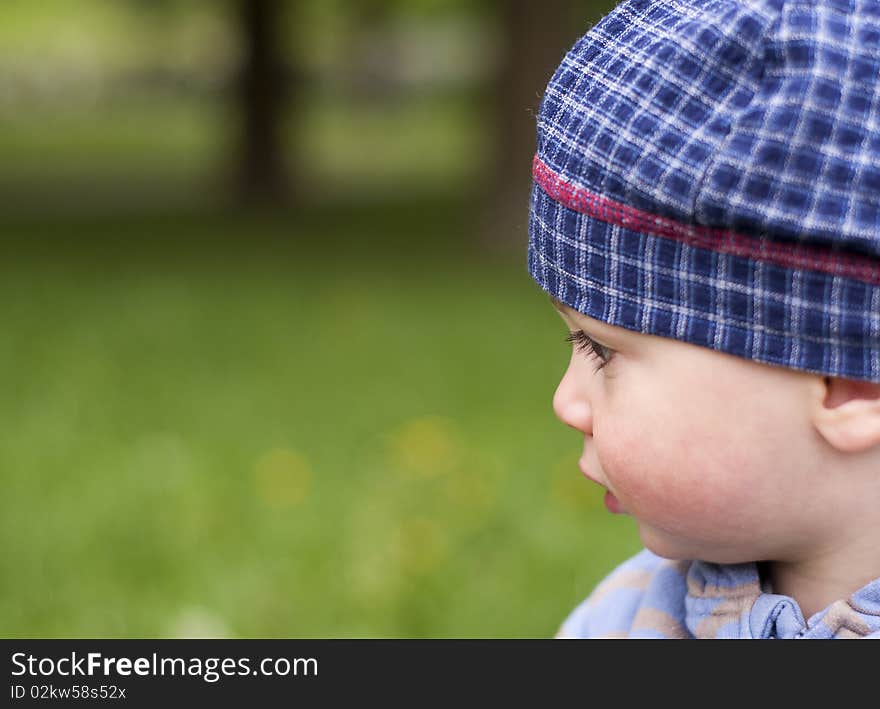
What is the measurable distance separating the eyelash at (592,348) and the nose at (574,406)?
3 centimetres

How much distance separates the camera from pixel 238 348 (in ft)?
19.9

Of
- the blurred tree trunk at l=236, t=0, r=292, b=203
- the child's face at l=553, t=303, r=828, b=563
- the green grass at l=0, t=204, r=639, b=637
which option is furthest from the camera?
the blurred tree trunk at l=236, t=0, r=292, b=203

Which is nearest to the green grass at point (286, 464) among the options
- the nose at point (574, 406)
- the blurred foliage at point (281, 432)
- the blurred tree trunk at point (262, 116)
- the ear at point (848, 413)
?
the blurred foliage at point (281, 432)

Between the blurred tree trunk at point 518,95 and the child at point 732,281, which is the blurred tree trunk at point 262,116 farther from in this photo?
the child at point 732,281

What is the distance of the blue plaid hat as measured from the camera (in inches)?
52.1

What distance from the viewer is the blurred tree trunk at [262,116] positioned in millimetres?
12391

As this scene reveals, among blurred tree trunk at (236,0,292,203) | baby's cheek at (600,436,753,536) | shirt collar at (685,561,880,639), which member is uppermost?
baby's cheek at (600,436,753,536)

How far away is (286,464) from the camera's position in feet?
13.7

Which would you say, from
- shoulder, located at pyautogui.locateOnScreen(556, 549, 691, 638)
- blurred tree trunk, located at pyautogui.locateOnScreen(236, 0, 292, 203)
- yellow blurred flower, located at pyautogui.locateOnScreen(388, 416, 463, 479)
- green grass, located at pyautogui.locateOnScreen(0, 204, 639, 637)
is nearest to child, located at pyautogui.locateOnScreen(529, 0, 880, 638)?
shoulder, located at pyautogui.locateOnScreen(556, 549, 691, 638)

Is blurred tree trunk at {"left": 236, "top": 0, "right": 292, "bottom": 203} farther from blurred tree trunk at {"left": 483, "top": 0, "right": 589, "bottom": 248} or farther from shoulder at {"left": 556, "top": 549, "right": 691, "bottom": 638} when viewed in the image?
shoulder at {"left": 556, "top": 549, "right": 691, "bottom": 638}

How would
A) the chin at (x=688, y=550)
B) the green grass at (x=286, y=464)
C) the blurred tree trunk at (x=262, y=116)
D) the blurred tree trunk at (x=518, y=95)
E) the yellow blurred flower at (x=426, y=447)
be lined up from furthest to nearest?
the blurred tree trunk at (x=262, y=116) → the blurred tree trunk at (x=518, y=95) → the yellow blurred flower at (x=426, y=447) → the green grass at (x=286, y=464) → the chin at (x=688, y=550)

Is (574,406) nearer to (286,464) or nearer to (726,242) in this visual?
(726,242)

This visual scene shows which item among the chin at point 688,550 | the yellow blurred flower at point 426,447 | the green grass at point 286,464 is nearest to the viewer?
the chin at point 688,550

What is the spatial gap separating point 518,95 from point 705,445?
7934 millimetres
